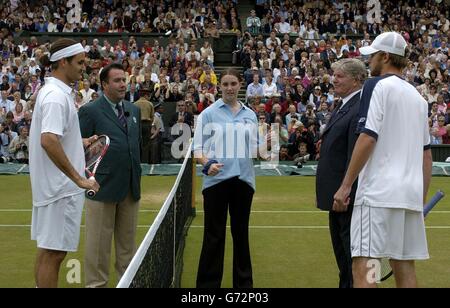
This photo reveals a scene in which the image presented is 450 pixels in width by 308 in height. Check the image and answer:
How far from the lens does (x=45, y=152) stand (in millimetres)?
6148

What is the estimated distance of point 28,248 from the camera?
10.3 meters

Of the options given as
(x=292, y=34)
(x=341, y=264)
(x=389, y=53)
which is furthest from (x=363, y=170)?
(x=292, y=34)

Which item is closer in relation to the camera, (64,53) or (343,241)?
(64,53)

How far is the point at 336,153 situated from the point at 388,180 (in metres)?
1.26

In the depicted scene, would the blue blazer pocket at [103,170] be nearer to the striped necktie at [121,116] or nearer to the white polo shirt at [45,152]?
the striped necktie at [121,116]

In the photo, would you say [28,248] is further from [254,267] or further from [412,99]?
[412,99]

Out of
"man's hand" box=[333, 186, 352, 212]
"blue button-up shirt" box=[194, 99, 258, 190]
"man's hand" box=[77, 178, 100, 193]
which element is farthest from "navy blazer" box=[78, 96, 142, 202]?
"man's hand" box=[333, 186, 352, 212]

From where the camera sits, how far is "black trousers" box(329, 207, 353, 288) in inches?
257

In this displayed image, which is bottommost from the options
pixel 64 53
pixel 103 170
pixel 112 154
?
pixel 103 170

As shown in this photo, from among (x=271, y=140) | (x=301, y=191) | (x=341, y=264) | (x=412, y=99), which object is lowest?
(x=301, y=191)

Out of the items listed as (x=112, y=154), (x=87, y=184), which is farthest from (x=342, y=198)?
(x=112, y=154)

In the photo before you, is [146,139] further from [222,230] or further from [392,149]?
[392,149]

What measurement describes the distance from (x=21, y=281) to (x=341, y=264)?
132 inches

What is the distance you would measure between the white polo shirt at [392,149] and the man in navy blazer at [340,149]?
0.99 meters
